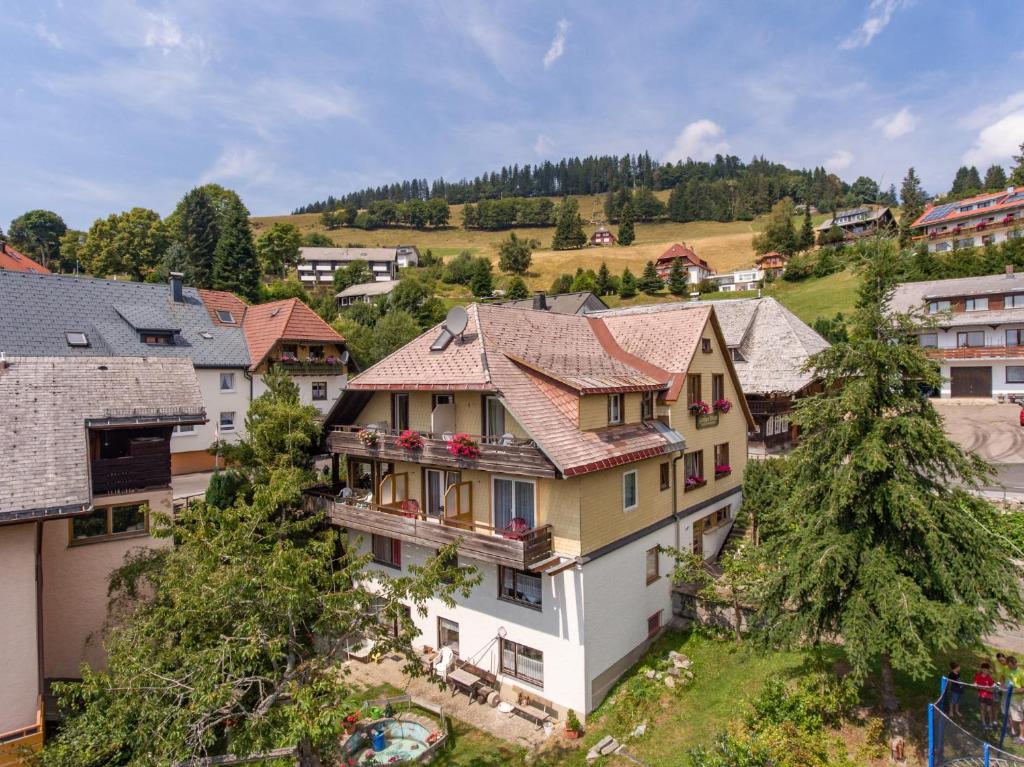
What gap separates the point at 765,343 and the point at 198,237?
6974 centimetres

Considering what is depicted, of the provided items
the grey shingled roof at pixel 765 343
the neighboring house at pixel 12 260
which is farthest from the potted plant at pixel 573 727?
the neighboring house at pixel 12 260

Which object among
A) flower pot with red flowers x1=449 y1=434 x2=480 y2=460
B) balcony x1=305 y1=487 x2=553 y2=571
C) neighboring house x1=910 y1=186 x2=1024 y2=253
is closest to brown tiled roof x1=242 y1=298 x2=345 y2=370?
balcony x1=305 y1=487 x2=553 y2=571

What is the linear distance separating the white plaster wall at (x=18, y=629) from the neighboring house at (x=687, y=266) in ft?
310

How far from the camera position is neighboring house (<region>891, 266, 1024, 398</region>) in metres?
44.1

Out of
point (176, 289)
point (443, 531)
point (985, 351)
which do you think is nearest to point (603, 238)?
point (985, 351)

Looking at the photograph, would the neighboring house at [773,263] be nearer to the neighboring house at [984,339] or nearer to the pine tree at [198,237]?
the neighboring house at [984,339]

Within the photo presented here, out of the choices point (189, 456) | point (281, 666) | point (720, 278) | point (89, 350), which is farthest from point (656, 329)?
point (720, 278)

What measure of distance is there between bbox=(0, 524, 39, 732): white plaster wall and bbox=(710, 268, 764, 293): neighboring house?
A: 96793 mm

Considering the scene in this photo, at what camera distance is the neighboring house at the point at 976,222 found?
7419cm

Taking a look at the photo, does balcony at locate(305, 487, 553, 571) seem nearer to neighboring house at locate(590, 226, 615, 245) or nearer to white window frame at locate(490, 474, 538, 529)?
white window frame at locate(490, 474, 538, 529)

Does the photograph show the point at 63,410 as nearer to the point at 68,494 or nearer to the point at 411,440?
the point at 68,494

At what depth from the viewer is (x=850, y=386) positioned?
12570 mm

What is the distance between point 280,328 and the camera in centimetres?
3847

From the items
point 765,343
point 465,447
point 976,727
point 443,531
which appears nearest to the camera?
point 976,727
